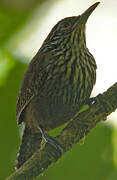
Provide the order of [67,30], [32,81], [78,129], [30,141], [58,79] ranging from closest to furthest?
[78,129] → [58,79] → [32,81] → [67,30] → [30,141]

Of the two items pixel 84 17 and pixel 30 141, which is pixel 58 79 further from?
pixel 30 141

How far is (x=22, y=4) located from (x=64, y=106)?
3.15 ft

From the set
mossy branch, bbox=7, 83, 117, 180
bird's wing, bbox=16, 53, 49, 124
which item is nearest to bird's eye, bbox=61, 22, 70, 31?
bird's wing, bbox=16, 53, 49, 124

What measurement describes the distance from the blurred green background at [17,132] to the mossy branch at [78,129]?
0.05m

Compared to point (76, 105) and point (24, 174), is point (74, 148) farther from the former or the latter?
point (76, 105)

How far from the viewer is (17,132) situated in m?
2.36

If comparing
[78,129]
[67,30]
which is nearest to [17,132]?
[78,129]

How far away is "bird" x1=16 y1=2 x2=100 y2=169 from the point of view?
2.80 meters

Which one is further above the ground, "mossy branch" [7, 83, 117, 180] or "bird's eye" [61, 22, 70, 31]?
"bird's eye" [61, 22, 70, 31]

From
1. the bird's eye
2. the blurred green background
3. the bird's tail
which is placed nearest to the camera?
the blurred green background

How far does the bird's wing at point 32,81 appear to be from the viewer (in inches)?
112

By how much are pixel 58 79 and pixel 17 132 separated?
2.10 feet

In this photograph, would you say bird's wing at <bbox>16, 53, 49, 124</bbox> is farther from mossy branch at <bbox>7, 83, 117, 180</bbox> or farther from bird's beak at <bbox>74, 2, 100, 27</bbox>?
mossy branch at <bbox>7, 83, 117, 180</bbox>

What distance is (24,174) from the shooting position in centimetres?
216
